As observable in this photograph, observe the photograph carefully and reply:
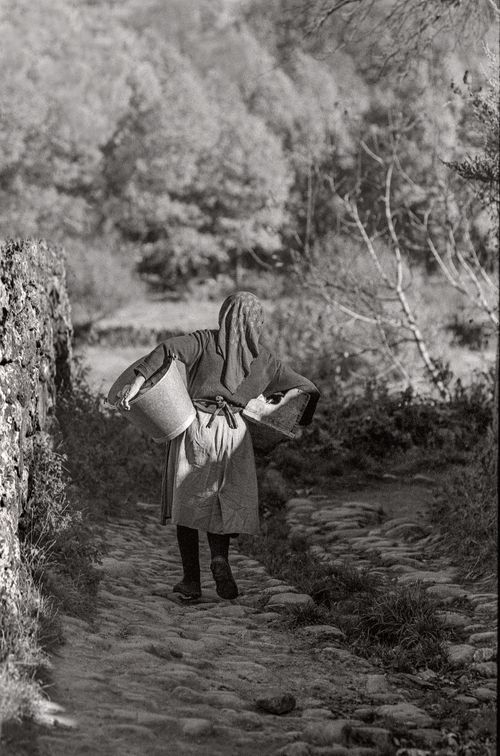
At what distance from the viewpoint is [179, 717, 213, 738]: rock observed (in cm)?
411

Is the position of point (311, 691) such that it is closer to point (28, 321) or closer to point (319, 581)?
point (319, 581)

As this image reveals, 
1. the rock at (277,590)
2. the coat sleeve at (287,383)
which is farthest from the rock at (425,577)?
the coat sleeve at (287,383)

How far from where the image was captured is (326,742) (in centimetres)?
413

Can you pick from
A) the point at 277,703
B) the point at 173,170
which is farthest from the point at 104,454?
the point at 173,170

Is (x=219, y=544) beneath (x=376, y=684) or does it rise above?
above

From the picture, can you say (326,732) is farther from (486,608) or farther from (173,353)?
(173,353)

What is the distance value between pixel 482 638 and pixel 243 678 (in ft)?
4.54

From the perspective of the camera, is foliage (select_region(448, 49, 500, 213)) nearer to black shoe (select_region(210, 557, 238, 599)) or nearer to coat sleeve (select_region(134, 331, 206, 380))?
Answer: coat sleeve (select_region(134, 331, 206, 380))

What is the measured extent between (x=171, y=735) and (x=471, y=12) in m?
7.20

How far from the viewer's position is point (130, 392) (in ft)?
19.6

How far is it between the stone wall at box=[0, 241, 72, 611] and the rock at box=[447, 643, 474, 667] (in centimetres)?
211

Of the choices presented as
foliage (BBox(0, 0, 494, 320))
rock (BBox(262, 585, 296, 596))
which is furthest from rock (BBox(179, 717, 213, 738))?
foliage (BBox(0, 0, 494, 320))

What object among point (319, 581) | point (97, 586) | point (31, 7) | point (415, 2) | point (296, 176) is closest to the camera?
point (97, 586)

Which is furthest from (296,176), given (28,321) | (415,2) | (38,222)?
(28,321)
